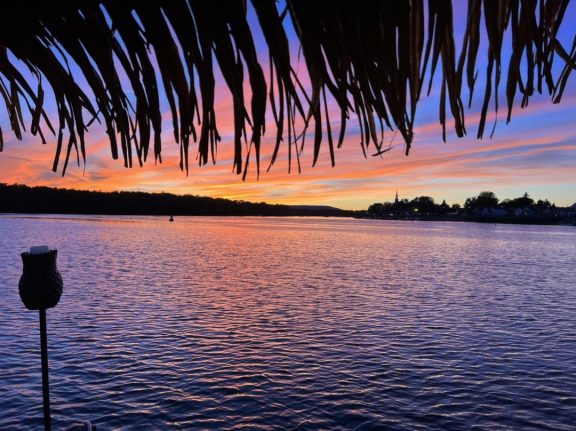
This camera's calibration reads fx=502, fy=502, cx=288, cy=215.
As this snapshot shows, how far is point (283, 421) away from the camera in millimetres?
10852

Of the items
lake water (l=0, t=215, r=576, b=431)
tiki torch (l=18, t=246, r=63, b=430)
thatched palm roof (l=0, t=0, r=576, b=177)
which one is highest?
thatched palm roof (l=0, t=0, r=576, b=177)

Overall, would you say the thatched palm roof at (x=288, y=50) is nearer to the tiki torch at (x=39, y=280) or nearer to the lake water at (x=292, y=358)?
the tiki torch at (x=39, y=280)

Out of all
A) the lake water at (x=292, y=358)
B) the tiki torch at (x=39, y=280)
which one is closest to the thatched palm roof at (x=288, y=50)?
the tiki torch at (x=39, y=280)

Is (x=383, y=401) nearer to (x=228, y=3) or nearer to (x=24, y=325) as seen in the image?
(x=228, y=3)

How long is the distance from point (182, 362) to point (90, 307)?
33.1 feet

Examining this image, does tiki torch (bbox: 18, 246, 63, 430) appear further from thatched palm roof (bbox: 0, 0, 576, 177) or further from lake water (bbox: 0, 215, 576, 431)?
lake water (bbox: 0, 215, 576, 431)

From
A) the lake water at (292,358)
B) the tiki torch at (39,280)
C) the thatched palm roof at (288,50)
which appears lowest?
the lake water at (292,358)

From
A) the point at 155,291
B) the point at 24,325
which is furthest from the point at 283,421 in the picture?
the point at 155,291

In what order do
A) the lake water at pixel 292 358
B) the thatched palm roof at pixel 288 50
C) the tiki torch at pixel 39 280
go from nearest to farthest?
the thatched palm roof at pixel 288 50 → the tiki torch at pixel 39 280 → the lake water at pixel 292 358

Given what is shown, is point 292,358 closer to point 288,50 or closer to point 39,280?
point 39,280

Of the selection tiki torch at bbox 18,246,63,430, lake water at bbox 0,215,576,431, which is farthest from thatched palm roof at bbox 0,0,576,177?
lake water at bbox 0,215,576,431

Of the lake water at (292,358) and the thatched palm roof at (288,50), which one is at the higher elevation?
the thatched palm roof at (288,50)

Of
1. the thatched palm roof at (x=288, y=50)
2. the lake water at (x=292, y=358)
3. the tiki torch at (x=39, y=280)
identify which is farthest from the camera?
the lake water at (x=292, y=358)

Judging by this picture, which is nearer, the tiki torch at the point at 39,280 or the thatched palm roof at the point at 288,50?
the thatched palm roof at the point at 288,50
